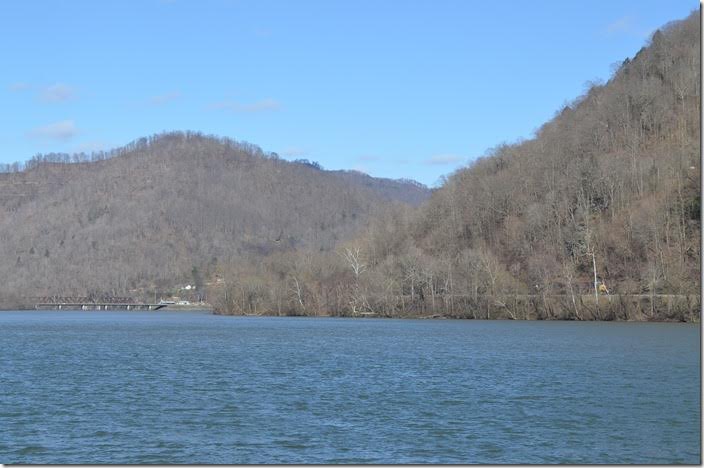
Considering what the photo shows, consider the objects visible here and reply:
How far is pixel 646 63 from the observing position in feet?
555

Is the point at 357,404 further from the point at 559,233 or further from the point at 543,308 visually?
the point at 559,233

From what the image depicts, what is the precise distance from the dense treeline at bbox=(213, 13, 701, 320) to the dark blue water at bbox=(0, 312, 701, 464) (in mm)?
38636

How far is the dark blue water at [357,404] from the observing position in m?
29.2

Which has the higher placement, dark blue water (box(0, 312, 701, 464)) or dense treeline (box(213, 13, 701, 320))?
dense treeline (box(213, 13, 701, 320))

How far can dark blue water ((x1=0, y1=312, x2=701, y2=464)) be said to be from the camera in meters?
29.2

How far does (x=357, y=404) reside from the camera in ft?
127

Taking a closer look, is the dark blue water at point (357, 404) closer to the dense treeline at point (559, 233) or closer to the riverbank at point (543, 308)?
the riverbank at point (543, 308)

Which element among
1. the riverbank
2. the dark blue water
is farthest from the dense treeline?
the dark blue water

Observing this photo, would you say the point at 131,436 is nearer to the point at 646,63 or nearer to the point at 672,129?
the point at 672,129

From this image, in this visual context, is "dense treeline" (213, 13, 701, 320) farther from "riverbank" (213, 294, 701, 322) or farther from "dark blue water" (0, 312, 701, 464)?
"dark blue water" (0, 312, 701, 464)

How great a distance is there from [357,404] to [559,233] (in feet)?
300

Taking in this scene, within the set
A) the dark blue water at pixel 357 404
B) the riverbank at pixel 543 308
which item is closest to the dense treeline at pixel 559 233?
the riverbank at pixel 543 308

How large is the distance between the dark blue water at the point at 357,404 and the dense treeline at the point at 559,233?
127ft

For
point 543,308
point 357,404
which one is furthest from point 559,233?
point 357,404
